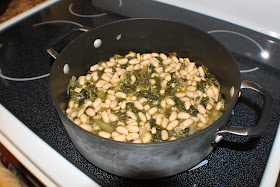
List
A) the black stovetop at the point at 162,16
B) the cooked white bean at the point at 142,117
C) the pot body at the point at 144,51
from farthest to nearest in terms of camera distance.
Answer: the cooked white bean at the point at 142,117
the black stovetop at the point at 162,16
the pot body at the point at 144,51

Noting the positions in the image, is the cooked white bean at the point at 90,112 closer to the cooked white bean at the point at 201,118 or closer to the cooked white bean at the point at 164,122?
the cooked white bean at the point at 164,122

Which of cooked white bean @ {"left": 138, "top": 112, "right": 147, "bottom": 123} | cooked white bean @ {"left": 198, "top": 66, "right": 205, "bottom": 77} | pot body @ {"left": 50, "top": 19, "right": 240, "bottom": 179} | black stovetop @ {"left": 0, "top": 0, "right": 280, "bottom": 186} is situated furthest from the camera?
cooked white bean @ {"left": 198, "top": 66, "right": 205, "bottom": 77}

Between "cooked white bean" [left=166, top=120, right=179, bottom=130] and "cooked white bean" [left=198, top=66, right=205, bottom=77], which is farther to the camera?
"cooked white bean" [left=198, top=66, right=205, bottom=77]

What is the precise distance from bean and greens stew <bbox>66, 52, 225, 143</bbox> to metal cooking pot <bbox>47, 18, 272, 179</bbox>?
0.14 feet

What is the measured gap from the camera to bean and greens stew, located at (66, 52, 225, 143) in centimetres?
78

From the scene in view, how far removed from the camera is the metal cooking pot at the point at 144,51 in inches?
21.5

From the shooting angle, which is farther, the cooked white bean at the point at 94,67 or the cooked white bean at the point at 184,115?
the cooked white bean at the point at 94,67

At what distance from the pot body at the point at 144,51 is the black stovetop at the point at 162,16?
7 cm

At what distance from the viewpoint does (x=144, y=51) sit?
107 centimetres

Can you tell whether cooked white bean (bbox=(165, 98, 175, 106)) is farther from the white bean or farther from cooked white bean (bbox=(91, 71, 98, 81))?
cooked white bean (bbox=(91, 71, 98, 81))

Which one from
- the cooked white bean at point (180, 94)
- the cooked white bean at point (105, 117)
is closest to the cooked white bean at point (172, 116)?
the cooked white bean at point (180, 94)

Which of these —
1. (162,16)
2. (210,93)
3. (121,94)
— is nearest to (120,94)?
(121,94)

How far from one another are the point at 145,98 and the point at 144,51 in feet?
0.92

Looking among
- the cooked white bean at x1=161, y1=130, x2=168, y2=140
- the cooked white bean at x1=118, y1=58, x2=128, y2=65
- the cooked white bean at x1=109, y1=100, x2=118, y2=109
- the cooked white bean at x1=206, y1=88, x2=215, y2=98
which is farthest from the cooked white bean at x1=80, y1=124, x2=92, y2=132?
the cooked white bean at x1=206, y1=88, x2=215, y2=98
